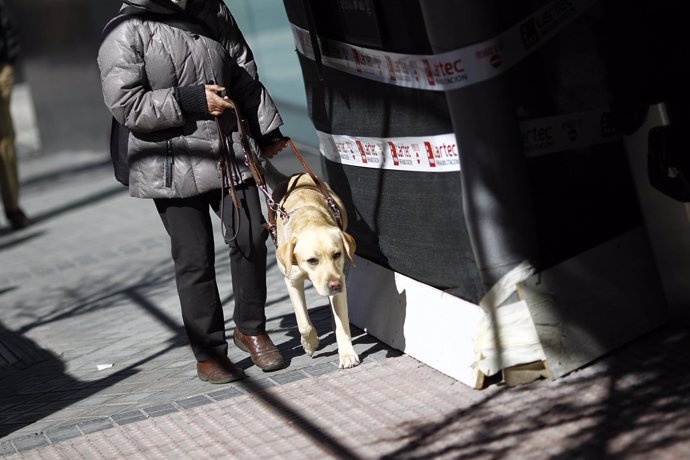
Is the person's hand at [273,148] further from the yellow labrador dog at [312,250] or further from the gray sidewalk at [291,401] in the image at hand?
the gray sidewalk at [291,401]

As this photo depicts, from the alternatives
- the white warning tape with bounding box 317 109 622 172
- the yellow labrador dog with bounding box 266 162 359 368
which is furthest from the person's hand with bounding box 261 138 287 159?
the white warning tape with bounding box 317 109 622 172

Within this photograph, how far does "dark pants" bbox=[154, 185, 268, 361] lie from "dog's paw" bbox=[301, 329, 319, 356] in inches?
10.1

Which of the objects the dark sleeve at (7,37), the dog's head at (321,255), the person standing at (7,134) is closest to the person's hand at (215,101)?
the dog's head at (321,255)

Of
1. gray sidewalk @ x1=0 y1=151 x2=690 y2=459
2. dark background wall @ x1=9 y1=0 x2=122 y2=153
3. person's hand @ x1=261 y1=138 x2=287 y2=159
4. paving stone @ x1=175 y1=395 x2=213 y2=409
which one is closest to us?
gray sidewalk @ x1=0 y1=151 x2=690 y2=459

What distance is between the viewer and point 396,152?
5.96 m

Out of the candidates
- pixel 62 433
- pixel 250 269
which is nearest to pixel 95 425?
pixel 62 433

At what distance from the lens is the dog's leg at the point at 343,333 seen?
6.18m

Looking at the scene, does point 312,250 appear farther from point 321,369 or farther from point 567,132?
point 567,132

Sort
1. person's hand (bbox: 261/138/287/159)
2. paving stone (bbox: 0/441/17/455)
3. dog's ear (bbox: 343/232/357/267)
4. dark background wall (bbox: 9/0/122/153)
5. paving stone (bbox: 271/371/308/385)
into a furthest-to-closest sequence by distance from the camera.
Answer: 1. dark background wall (bbox: 9/0/122/153)
2. person's hand (bbox: 261/138/287/159)
3. paving stone (bbox: 271/371/308/385)
4. dog's ear (bbox: 343/232/357/267)
5. paving stone (bbox: 0/441/17/455)

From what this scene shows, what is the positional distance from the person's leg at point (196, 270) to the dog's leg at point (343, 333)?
63cm

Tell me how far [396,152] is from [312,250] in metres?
0.63

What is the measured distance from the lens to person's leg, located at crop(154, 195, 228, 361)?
20.4 feet

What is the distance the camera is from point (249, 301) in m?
6.47

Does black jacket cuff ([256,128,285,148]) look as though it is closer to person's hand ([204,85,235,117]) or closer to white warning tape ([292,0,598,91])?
person's hand ([204,85,235,117])
